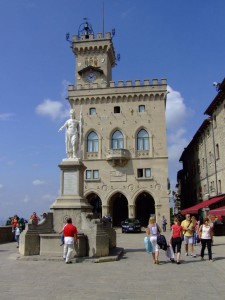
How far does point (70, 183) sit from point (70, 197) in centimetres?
63

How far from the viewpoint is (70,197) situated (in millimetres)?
15031

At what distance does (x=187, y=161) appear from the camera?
57062mm

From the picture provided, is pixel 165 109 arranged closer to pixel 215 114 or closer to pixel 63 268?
pixel 215 114

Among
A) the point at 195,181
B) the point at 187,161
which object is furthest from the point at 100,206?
the point at 187,161

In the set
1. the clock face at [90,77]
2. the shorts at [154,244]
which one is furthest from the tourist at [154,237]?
the clock face at [90,77]

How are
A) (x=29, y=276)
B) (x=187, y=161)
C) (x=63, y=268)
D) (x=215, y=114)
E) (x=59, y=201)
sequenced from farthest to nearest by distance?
1. (x=187, y=161)
2. (x=215, y=114)
3. (x=59, y=201)
4. (x=63, y=268)
5. (x=29, y=276)

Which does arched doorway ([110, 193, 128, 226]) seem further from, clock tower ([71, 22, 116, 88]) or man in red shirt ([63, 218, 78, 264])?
man in red shirt ([63, 218, 78, 264])

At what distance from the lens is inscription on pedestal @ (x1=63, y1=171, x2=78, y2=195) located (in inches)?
597

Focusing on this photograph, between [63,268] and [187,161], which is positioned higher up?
[187,161]

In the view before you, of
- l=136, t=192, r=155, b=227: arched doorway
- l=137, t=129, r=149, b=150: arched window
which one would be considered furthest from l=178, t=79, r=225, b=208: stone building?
l=137, t=129, r=149, b=150: arched window

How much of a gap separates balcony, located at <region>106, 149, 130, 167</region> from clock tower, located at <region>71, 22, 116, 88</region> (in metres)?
11.0

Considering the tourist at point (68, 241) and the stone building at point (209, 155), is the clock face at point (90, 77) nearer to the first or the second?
the stone building at point (209, 155)

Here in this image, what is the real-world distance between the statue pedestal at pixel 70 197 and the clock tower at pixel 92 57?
112 ft

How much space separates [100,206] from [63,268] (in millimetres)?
34796
